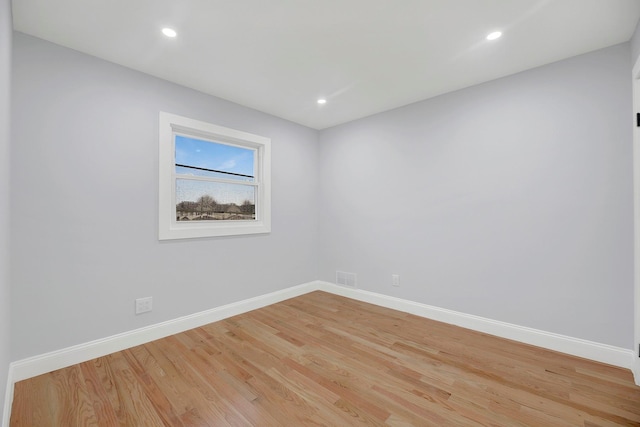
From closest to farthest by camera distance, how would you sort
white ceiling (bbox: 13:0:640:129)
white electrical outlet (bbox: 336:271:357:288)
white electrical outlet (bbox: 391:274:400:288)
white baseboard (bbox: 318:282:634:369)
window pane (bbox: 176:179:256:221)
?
white ceiling (bbox: 13:0:640:129) → white baseboard (bbox: 318:282:634:369) → window pane (bbox: 176:179:256:221) → white electrical outlet (bbox: 391:274:400:288) → white electrical outlet (bbox: 336:271:357:288)

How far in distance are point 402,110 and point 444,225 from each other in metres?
1.50

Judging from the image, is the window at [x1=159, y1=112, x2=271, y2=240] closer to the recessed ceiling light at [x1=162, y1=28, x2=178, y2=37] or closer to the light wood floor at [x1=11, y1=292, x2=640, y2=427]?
the recessed ceiling light at [x1=162, y1=28, x2=178, y2=37]

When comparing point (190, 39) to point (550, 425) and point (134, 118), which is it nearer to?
point (134, 118)

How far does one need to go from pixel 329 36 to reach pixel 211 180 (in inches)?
76.2

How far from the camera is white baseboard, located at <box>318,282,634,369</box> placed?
6.90 ft

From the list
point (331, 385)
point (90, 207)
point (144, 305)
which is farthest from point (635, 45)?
point (144, 305)

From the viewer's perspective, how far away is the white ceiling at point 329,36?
68.2 inches

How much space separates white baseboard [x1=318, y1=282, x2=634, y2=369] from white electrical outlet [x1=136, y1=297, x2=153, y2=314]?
2.49 meters

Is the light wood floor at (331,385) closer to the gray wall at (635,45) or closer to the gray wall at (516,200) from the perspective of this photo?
the gray wall at (516,200)

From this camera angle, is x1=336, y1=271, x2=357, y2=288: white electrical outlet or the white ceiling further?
x1=336, y1=271, x2=357, y2=288: white electrical outlet

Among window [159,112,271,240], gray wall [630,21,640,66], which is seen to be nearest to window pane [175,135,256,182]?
window [159,112,271,240]

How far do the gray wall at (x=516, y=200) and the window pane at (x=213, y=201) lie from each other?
158cm

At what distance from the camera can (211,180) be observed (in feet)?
10.1

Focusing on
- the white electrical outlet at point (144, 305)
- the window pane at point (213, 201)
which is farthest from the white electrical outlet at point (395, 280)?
the white electrical outlet at point (144, 305)
